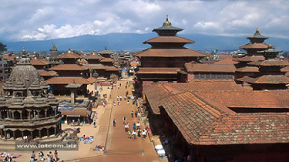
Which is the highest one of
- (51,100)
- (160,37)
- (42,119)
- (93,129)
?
(160,37)

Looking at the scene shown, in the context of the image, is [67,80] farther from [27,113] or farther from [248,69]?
[248,69]

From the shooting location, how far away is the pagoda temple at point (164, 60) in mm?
40500

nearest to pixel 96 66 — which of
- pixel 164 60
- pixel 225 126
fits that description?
pixel 164 60

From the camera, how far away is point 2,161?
1867 centimetres

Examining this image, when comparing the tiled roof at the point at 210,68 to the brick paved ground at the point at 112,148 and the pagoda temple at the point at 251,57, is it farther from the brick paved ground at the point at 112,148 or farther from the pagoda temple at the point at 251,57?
the brick paved ground at the point at 112,148

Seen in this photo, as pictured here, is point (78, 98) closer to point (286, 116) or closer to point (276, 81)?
point (276, 81)

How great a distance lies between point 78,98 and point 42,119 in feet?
56.4

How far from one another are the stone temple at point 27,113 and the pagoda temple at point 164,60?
18.9 metres

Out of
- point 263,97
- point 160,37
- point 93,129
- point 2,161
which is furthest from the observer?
point 160,37

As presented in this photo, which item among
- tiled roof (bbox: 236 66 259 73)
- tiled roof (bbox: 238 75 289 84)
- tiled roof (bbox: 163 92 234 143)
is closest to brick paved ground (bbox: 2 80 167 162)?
tiled roof (bbox: 163 92 234 143)

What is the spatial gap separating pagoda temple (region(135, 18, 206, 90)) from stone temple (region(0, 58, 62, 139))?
1891cm

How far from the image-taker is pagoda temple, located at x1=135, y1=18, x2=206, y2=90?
40500 mm

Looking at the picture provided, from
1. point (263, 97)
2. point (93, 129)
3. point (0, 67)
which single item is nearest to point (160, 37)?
point (93, 129)

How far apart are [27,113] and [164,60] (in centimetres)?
2349
